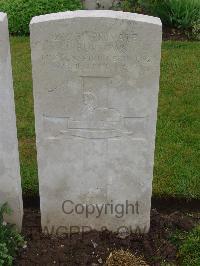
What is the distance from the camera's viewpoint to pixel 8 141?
386cm

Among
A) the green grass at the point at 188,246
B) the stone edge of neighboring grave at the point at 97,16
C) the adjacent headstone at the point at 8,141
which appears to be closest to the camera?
the stone edge of neighboring grave at the point at 97,16

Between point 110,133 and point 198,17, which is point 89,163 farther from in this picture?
point 198,17

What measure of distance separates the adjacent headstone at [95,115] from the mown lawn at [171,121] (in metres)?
0.73

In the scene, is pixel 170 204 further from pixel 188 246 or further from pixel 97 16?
pixel 97 16

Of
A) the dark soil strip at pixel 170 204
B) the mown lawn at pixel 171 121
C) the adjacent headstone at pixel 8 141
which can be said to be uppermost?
the adjacent headstone at pixel 8 141

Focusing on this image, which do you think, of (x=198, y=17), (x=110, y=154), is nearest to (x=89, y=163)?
→ (x=110, y=154)

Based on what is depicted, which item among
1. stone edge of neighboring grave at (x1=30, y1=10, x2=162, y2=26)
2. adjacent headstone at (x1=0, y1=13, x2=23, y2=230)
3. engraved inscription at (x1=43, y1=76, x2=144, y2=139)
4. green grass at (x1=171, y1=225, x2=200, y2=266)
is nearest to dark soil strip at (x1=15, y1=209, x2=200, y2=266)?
green grass at (x1=171, y1=225, x2=200, y2=266)

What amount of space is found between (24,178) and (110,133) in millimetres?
1440

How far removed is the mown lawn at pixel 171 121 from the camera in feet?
16.2

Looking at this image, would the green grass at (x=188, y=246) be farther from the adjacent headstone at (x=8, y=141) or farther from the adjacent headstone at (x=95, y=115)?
the adjacent headstone at (x=8, y=141)

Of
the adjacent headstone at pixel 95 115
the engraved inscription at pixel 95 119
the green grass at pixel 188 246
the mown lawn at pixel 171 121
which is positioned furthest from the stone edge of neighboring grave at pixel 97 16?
the mown lawn at pixel 171 121

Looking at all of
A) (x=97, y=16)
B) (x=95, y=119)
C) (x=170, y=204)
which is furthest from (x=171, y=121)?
(x=97, y=16)

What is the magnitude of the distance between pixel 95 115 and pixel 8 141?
0.67m

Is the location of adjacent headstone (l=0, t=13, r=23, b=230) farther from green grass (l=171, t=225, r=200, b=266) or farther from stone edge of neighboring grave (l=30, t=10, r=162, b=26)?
green grass (l=171, t=225, r=200, b=266)
